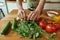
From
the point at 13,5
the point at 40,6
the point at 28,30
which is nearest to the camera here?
the point at 28,30

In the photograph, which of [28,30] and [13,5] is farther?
[13,5]

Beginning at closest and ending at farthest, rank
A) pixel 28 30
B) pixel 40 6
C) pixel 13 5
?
pixel 28 30
pixel 40 6
pixel 13 5

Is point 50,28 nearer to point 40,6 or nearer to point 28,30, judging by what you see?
point 28,30

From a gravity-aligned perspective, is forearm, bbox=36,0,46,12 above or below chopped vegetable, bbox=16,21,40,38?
above

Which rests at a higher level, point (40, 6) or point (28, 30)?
point (40, 6)

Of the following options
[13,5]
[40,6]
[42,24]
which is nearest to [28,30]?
[42,24]

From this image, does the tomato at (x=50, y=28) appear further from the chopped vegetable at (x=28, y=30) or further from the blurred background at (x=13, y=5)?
the blurred background at (x=13, y=5)

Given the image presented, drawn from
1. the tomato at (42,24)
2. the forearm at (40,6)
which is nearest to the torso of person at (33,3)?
the forearm at (40,6)

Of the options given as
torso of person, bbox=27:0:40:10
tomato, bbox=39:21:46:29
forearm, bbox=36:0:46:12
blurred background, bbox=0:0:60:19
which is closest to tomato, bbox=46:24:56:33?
tomato, bbox=39:21:46:29

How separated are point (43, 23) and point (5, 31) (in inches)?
11.2

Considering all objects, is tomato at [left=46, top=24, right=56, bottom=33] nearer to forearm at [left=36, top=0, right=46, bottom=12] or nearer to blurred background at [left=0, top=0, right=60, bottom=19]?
forearm at [left=36, top=0, right=46, bottom=12]

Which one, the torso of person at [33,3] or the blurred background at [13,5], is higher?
the torso of person at [33,3]

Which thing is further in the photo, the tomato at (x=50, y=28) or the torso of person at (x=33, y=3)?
the torso of person at (x=33, y=3)

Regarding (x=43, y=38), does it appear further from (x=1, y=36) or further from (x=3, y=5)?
(x=3, y=5)
